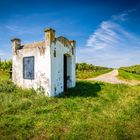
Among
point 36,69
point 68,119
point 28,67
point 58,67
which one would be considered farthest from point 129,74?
point 68,119

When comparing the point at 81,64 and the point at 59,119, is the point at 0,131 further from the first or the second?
the point at 81,64

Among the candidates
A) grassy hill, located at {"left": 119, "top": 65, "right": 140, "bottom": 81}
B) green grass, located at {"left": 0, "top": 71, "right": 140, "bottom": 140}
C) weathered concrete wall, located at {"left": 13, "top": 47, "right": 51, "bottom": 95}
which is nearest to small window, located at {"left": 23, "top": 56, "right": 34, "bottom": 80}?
weathered concrete wall, located at {"left": 13, "top": 47, "right": 51, "bottom": 95}

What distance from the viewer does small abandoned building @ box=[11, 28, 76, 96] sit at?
1208cm

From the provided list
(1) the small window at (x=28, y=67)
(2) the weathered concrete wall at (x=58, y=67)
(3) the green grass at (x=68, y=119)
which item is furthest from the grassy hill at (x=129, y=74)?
(3) the green grass at (x=68, y=119)

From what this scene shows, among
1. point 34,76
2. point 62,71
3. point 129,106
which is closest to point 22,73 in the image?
point 34,76

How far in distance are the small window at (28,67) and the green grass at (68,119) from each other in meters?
1.93

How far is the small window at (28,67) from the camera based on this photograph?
1332 centimetres

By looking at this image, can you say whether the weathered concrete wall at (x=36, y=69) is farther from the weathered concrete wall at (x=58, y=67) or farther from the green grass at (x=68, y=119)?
the green grass at (x=68, y=119)

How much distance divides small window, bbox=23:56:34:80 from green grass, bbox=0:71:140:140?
1.93 m

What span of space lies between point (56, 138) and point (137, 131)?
10.6ft

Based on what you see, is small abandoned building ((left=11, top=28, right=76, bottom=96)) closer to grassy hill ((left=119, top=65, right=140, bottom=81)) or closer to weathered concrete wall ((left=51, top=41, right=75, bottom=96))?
weathered concrete wall ((left=51, top=41, right=75, bottom=96))

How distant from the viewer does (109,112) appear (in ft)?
31.9

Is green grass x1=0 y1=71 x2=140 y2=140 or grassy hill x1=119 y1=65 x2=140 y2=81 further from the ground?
grassy hill x1=119 y1=65 x2=140 y2=81

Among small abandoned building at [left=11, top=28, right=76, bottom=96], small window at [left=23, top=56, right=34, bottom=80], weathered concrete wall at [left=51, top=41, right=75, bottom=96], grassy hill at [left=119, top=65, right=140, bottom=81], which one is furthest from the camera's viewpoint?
grassy hill at [left=119, top=65, right=140, bottom=81]
